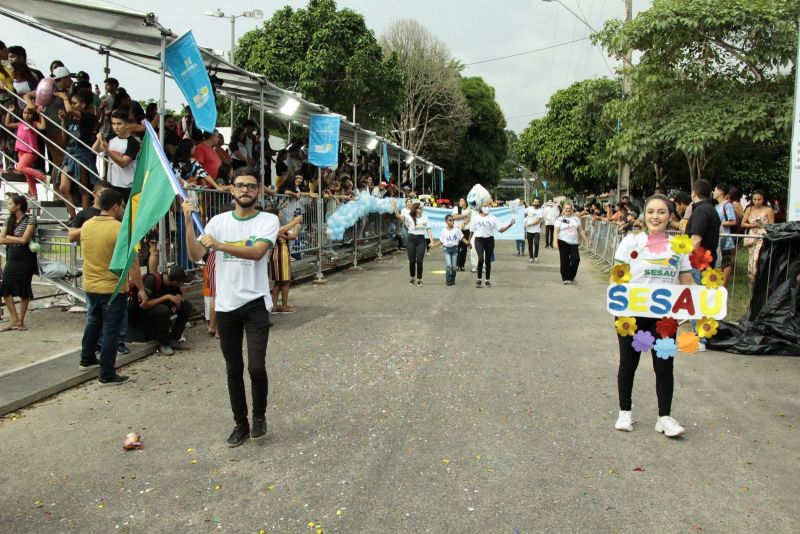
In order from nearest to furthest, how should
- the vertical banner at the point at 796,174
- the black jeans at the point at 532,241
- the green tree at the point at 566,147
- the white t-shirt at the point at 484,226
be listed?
the vertical banner at the point at 796,174 → the white t-shirt at the point at 484,226 → the black jeans at the point at 532,241 → the green tree at the point at 566,147

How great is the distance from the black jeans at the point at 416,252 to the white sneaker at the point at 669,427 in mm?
9663

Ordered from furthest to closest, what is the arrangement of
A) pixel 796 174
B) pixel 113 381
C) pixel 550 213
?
pixel 550 213
pixel 796 174
pixel 113 381

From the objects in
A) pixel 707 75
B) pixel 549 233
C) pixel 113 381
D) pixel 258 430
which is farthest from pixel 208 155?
pixel 549 233

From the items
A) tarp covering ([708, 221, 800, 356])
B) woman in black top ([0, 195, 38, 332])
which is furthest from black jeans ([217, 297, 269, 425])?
tarp covering ([708, 221, 800, 356])

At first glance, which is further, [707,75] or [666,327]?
[707,75]

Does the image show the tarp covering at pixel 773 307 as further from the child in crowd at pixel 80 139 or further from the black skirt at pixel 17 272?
the child in crowd at pixel 80 139

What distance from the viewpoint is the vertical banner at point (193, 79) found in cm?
867

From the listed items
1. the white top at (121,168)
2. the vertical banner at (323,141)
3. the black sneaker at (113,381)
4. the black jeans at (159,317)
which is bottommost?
the black sneaker at (113,381)

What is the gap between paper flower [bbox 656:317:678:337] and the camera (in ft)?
16.9

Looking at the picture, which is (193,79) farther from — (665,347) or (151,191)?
(665,347)

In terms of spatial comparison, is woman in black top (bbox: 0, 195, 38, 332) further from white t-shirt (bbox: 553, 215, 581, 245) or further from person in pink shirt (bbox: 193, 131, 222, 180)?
white t-shirt (bbox: 553, 215, 581, 245)

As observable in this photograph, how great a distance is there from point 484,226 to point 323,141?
366 centimetres

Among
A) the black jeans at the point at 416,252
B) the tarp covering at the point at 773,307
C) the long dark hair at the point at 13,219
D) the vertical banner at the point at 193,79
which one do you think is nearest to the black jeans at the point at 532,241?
the black jeans at the point at 416,252

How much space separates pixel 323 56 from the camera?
28031mm
